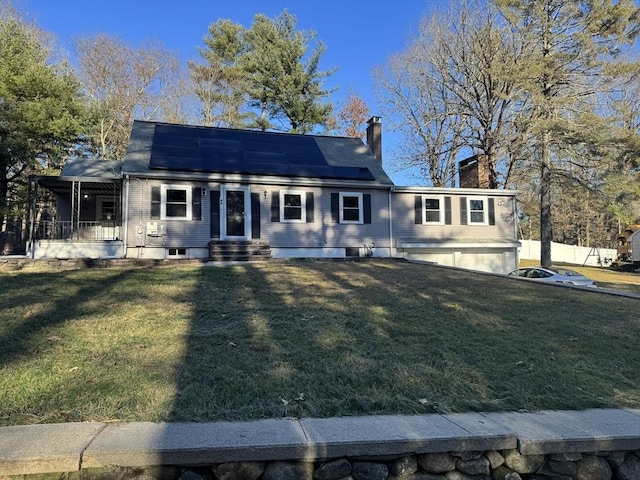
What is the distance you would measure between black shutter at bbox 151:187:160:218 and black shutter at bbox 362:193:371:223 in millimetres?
7395

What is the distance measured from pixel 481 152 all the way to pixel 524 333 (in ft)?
66.2

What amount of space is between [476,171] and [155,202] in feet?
55.1

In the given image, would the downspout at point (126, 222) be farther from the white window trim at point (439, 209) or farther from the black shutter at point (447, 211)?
the black shutter at point (447, 211)

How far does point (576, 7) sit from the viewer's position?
20.3 metres

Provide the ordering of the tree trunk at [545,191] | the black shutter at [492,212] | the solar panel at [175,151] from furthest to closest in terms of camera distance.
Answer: the tree trunk at [545,191], the black shutter at [492,212], the solar panel at [175,151]

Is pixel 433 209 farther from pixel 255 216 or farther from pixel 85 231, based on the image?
pixel 85 231

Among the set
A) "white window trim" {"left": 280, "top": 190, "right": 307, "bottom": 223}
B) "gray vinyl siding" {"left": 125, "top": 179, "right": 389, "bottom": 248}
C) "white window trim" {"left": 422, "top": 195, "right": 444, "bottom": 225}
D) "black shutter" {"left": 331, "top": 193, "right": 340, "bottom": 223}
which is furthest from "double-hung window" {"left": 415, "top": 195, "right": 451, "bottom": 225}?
"white window trim" {"left": 280, "top": 190, "right": 307, "bottom": 223}

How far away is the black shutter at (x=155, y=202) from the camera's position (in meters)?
15.2

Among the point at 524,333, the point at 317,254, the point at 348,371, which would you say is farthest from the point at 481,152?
the point at 348,371

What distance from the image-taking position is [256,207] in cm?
1622

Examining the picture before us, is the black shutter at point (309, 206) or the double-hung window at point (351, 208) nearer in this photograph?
the black shutter at point (309, 206)

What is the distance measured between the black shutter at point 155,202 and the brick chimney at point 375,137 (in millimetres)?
9592

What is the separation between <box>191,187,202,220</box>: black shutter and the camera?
15.5 m

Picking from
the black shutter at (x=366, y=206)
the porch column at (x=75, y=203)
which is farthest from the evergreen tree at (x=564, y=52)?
the porch column at (x=75, y=203)
